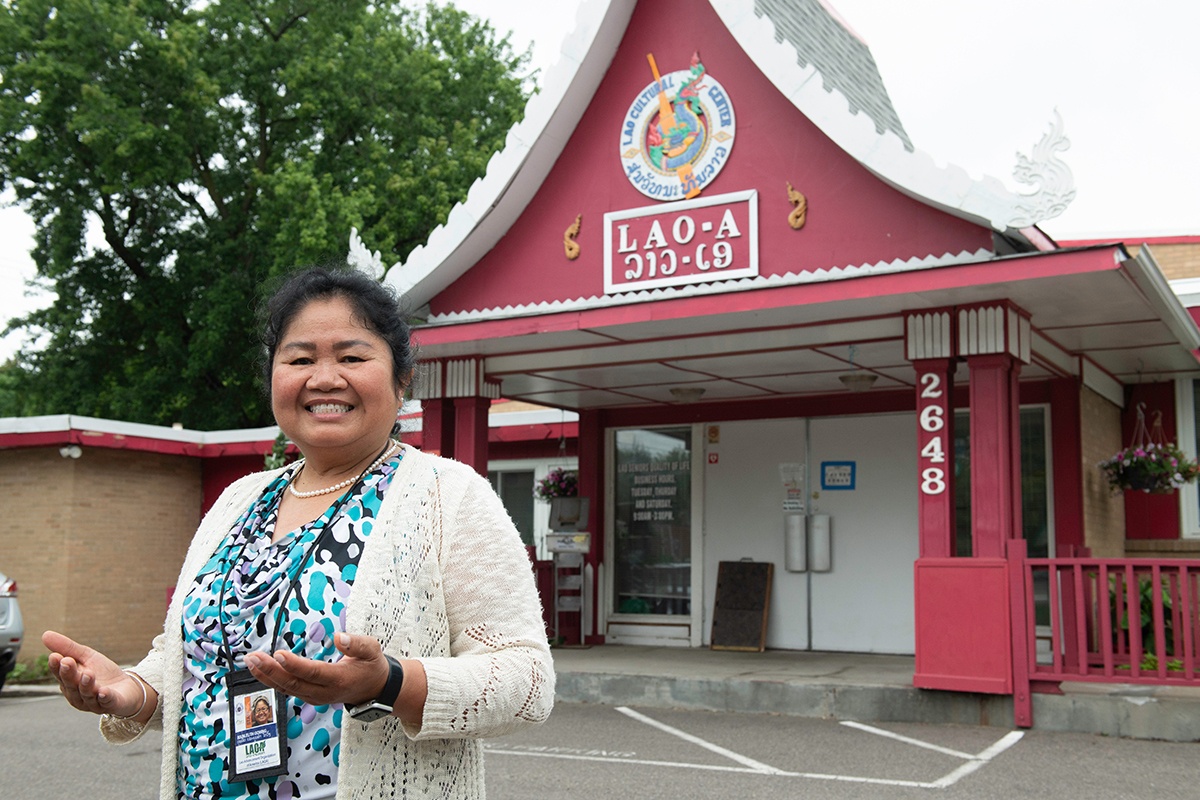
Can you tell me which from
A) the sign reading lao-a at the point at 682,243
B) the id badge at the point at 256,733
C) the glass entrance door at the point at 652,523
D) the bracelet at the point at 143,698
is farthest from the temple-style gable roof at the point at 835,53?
the id badge at the point at 256,733

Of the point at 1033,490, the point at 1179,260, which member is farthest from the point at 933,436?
the point at 1179,260

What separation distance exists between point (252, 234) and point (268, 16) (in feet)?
15.4

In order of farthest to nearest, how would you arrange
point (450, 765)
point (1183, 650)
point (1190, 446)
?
point (1190, 446), point (1183, 650), point (450, 765)

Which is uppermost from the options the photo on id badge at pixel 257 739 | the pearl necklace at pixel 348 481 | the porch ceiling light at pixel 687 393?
the porch ceiling light at pixel 687 393

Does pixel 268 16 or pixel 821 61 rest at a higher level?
pixel 268 16

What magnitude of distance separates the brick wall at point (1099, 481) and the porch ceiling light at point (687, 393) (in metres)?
3.84

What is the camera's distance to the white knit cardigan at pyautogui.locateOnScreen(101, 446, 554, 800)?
7.22 feet

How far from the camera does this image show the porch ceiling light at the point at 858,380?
11.8 m

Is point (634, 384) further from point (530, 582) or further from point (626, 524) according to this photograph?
point (530, 582)

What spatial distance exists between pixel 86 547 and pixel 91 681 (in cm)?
1390

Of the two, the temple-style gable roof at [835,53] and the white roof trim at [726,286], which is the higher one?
the temple-style gable roof at [835,53]

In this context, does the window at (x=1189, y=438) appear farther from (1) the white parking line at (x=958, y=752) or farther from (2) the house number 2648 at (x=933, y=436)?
(1) the white parking line at (x=958, y=752)

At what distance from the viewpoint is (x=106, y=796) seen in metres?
7.06

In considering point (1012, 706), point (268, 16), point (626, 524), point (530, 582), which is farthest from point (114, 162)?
point (530, 582)
